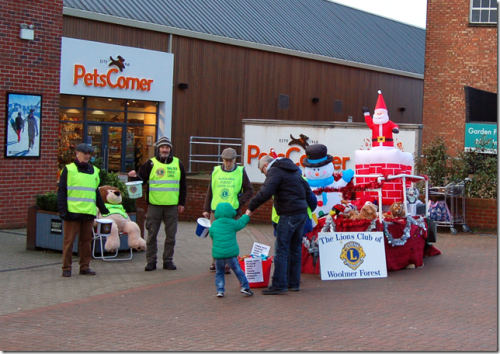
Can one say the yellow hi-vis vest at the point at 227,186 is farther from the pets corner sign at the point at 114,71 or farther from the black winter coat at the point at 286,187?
the pets corner sign at the point at 114,71

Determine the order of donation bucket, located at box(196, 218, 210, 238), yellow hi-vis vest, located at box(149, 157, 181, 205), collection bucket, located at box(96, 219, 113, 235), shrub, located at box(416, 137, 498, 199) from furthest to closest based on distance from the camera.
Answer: shrub, located at box(416, 137, 498, 199) < collection bucket, located at box(96, 219, 113, 235) < yellow hi-vis vest, located at box(149, 157, 181, 205) < donation bucket, located at box(196, 218, 210, 238)

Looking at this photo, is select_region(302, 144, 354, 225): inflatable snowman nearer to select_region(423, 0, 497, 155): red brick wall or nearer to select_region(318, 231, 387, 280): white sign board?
select_region(318, 231, 387, 280): white sign board

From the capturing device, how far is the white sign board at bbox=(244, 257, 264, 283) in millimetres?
8672

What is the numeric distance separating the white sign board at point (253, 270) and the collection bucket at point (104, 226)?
2581 millimetres

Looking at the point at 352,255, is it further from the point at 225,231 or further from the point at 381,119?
the point at 381,119

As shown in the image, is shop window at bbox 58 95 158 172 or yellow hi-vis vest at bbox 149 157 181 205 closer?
yellow hi-vis vest at bbox 149 157 181 205

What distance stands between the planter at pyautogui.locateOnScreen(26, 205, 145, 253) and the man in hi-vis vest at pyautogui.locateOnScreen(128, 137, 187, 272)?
145cm

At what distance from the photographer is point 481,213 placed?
48.1ft

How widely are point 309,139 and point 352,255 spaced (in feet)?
23.4

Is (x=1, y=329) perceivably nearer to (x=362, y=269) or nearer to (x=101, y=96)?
(x=362, y=269)

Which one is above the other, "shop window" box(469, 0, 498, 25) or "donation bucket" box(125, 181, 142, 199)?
"shop window" box(469, 0, 498, 25)

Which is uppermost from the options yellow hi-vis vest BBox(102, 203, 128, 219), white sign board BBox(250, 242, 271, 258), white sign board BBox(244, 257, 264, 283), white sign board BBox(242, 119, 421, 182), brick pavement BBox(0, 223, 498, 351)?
white sign board BBox(242, 119, 421, 182)

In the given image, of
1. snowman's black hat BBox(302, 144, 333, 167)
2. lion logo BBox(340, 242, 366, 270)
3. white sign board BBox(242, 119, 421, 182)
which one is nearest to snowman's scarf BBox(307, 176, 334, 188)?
snowman's black hat BBox(302, 144, 333, 167)

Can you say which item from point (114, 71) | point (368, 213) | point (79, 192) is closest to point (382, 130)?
point (368, 213)
